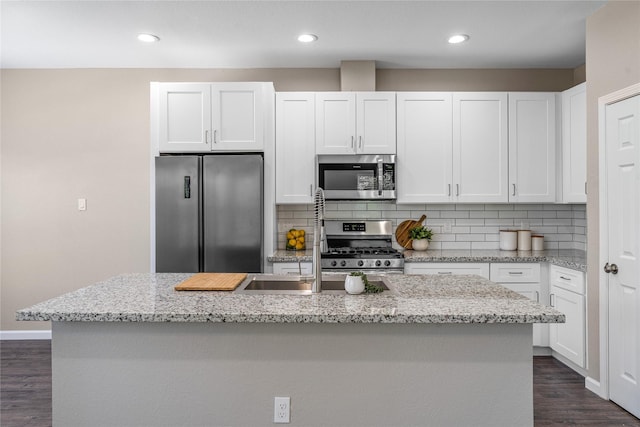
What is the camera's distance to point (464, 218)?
418 centimetres

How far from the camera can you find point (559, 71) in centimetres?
417

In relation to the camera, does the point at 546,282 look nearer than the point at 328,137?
Yes

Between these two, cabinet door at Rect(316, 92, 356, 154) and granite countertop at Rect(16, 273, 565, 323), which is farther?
cabinet door at Rect(316, 92, 356, 154)

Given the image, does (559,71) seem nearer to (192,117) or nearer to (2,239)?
(192,117)

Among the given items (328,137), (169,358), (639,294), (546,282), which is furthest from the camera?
(328,137)

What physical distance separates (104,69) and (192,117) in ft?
4.40

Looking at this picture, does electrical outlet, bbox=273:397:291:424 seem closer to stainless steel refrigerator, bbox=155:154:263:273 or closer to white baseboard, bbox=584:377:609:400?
stainless steel refrigerator, bbox=155:154:263:273

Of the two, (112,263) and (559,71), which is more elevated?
(559,71)

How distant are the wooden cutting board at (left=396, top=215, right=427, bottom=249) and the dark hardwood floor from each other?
152 cm

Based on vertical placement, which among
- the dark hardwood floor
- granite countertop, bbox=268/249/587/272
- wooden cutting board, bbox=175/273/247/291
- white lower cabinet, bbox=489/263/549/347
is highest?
wooden cutting board, bbox=175/273/247/291

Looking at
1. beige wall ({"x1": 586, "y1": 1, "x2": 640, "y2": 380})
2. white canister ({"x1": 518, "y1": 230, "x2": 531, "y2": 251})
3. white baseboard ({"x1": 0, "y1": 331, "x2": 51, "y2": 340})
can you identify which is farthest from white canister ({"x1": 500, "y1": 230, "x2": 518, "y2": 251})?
white baseboard ({"x1": 0, "y1": 331, "x2": 51, "y2": 340})

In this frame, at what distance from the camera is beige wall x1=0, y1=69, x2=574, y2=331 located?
166 inches

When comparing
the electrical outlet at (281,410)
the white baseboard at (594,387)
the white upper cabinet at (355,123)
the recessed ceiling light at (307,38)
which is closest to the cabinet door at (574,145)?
the white baseboard at (594,387)

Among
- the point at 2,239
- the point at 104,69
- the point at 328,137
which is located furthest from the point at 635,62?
the point at 2,239
